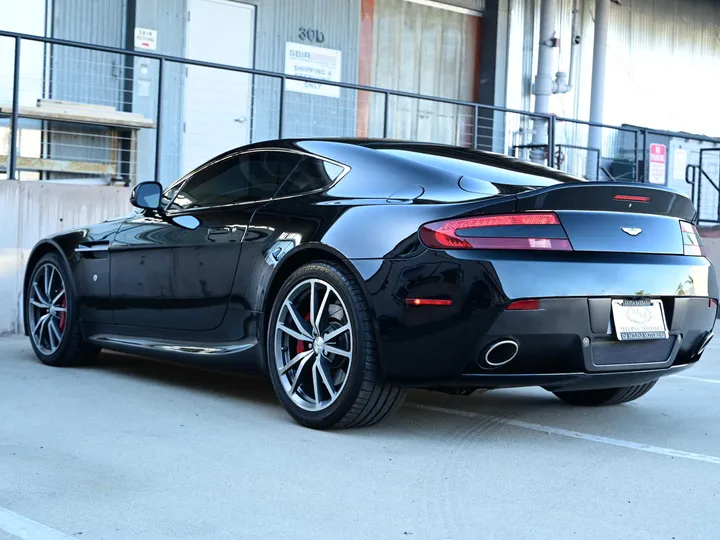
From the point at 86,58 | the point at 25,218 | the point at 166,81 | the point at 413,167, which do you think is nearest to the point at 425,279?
the point at 413,167

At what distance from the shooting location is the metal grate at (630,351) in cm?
444

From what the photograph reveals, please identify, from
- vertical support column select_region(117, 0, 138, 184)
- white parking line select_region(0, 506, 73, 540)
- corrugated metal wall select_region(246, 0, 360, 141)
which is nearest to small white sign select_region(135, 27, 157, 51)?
vertical support column select_region(117, 0, 138, 184)

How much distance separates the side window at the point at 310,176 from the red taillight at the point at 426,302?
86 cm

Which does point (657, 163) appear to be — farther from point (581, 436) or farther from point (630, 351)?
point (630, 351)

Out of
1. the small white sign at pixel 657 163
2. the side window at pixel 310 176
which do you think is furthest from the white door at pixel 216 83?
the side window at pixel 310 176

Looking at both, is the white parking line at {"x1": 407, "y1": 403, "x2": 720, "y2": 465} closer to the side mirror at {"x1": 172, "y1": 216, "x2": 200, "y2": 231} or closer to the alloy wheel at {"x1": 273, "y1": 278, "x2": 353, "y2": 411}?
the alloy wheel at {"x1": 273, "y1": 278, "x2": 353, "y2": 411}

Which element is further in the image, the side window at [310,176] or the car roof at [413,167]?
the side window at [310,176]

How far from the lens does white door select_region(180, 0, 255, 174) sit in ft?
43.7

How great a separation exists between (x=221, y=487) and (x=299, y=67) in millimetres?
11437

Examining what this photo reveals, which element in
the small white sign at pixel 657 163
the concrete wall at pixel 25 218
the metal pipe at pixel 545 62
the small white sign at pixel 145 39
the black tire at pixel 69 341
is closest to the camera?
the black tire at pixel 69 341

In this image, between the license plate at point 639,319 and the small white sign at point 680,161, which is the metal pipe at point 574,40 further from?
the license plate at point 639,319

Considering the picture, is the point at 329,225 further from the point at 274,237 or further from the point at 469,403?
the point at 469,403

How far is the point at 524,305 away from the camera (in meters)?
4.25

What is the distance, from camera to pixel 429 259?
432 centimetres
